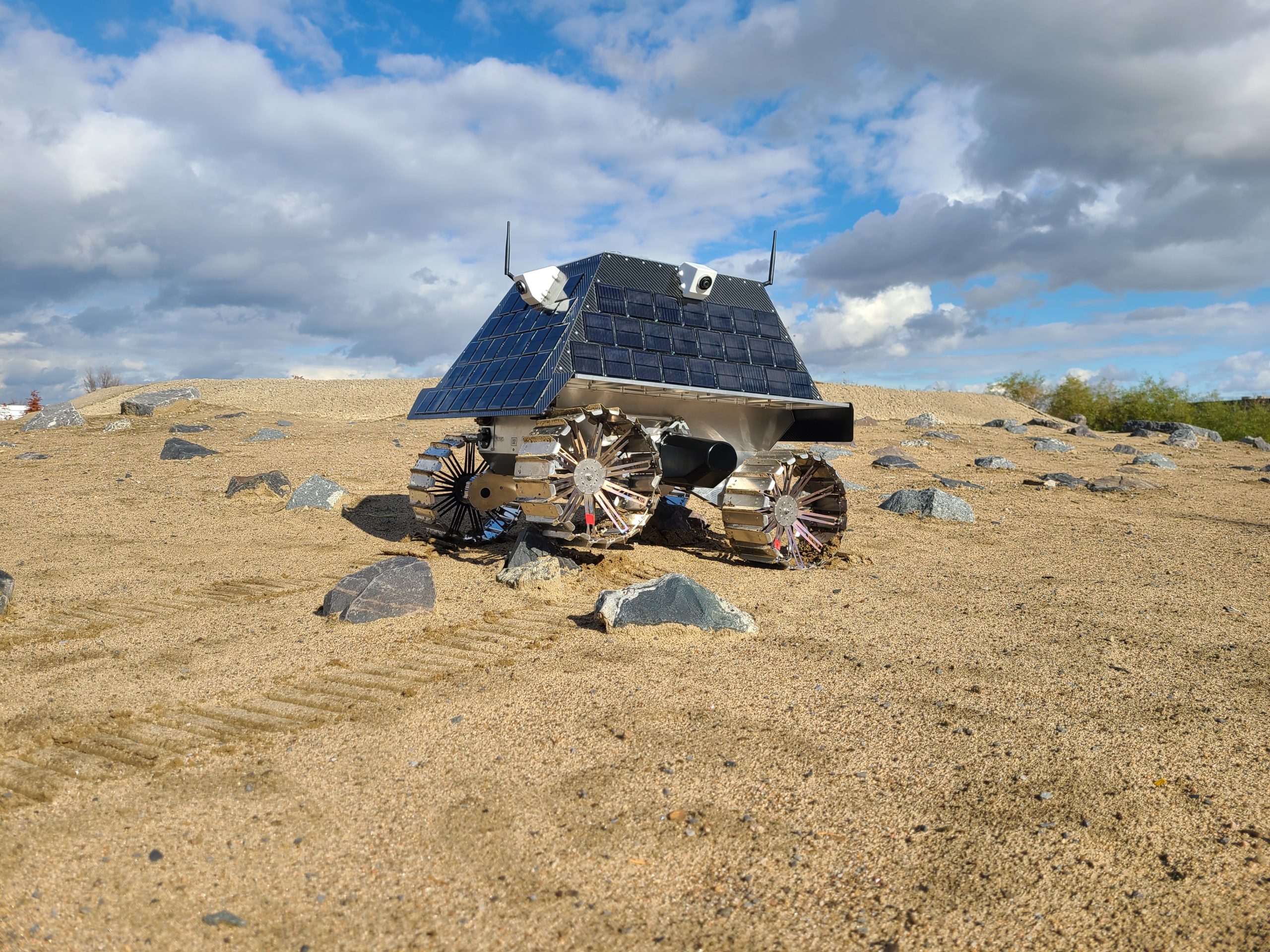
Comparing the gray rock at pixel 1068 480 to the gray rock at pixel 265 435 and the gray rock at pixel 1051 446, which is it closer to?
the gray rock at pixel 1051 446

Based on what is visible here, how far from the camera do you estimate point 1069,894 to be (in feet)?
11.4

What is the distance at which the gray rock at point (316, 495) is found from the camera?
13.0 metres

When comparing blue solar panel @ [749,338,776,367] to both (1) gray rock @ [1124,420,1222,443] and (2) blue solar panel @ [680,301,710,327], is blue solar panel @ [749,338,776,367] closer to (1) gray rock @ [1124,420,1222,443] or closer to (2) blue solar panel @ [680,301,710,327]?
(2) blue solar panel @ [680,301,710,327]

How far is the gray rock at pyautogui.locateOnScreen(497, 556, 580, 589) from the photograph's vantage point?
8.70 metres

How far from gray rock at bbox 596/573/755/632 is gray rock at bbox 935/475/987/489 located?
32.1 feet

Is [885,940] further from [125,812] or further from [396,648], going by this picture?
[396,648]

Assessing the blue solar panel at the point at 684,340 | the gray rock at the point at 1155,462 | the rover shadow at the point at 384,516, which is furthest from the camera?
the gray rock at the point at 1155,462

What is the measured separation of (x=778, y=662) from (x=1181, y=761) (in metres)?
2.57

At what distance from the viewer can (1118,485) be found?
50.0 feet

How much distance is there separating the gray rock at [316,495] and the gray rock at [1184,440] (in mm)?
23295

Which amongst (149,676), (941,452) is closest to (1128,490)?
(941,452)

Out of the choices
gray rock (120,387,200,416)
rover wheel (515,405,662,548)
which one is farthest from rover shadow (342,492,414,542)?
gray rock (120,387,200,416)

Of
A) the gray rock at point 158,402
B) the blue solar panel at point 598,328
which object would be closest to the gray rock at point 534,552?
the blue solar panel at point 598,328

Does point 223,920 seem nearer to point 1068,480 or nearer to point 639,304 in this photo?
point 639,304
